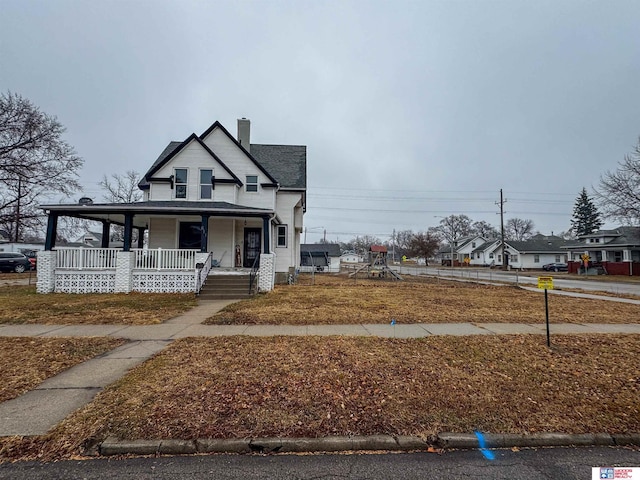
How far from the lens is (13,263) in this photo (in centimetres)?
2562

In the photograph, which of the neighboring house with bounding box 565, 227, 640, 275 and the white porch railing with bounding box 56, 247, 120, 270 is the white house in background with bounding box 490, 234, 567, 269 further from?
the white porch railing with bounding box 56, 247, 120, 270

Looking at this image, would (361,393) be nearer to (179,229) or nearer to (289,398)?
(289,398)

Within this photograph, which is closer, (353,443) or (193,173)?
(353,443)

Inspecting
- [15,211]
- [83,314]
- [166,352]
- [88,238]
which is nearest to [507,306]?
Answer: [166,352]

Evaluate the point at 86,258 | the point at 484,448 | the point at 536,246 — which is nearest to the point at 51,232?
the point at 86,258

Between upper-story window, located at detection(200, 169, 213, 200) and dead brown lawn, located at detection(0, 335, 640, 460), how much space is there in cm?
1248

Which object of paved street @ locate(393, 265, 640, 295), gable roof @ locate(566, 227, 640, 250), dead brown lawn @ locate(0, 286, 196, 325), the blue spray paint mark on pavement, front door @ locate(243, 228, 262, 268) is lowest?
paved street @ locate(393, 265, 640, 295)

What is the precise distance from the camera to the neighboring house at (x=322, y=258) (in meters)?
43.1

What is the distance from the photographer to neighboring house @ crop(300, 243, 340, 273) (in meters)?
43.1

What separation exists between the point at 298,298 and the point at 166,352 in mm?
6821

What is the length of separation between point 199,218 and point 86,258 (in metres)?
5.21

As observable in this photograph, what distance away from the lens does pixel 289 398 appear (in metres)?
3.75

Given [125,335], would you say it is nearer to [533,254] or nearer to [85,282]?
[85,282]

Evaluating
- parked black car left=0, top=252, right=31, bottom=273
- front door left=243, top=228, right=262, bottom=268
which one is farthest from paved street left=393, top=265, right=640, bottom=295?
parked black car left=0, top=252, right=31, bottom=273
